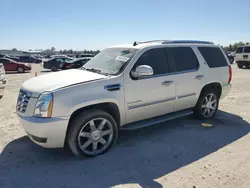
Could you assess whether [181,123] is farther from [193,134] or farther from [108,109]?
[108,109]

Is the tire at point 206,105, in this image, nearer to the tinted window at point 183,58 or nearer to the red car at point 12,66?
the tinted window at point 183,58

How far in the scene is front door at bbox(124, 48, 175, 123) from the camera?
4.13 meters

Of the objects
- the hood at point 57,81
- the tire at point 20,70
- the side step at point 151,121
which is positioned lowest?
the tire at point 20,70

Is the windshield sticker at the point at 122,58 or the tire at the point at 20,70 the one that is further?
the tire at the point at 20,70

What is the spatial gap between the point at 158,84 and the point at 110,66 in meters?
0.97

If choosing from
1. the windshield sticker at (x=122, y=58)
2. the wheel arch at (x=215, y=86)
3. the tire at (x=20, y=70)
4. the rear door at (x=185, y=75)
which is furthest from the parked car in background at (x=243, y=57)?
the windshield sticker at (x=122, y=58)

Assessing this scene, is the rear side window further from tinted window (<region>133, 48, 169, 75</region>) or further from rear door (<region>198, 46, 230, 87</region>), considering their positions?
tinted window (<region>133, 48, 169, 75</region>)

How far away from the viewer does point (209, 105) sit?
5660mm

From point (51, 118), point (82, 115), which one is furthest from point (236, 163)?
point (51, 118)

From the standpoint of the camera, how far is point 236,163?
11.9 ft

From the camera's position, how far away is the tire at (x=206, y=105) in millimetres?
5460

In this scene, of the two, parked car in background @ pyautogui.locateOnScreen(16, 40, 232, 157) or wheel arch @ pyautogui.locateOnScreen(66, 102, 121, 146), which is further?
wheel arch @ pyautogui.locateOnScreen(66, 102, 121, 146)

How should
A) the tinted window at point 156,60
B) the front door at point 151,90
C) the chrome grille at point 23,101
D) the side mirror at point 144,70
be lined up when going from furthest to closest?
the tinted window at point 156,60, the front door at point 151,90, the side mirror at point 144,70, the chrome grille at point 23,101

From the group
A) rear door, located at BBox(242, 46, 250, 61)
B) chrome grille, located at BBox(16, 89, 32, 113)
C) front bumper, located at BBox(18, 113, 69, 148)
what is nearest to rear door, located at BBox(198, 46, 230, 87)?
front bumper, located at BBox(18, 113, 69, 148)
